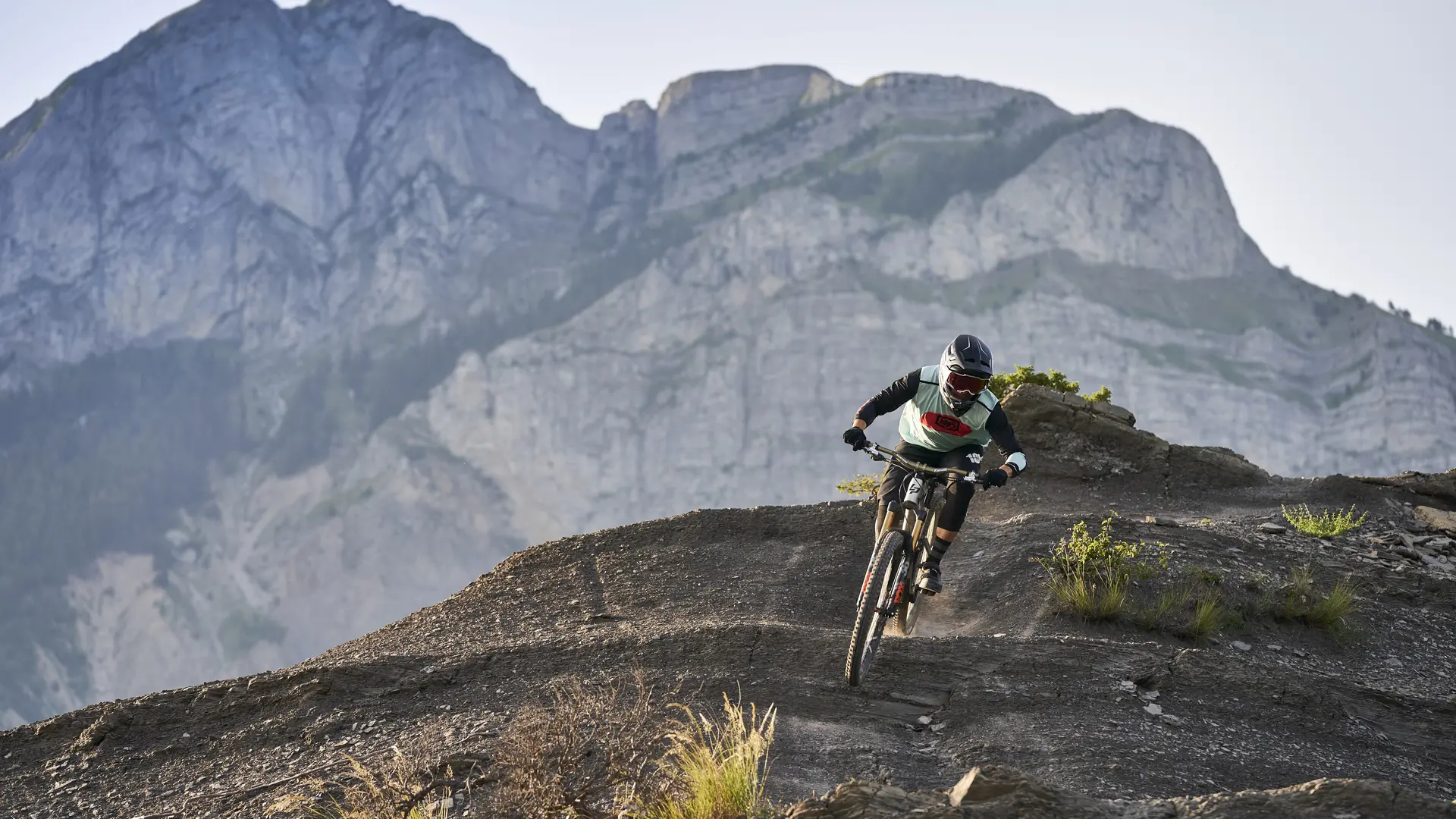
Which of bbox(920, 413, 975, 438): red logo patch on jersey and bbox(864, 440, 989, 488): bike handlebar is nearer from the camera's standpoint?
bbox(864, 440, 989, 488): bike handlebar

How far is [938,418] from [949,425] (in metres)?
0.10

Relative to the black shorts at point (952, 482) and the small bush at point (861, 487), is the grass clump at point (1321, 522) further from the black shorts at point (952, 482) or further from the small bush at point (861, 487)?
the black shorts at point (952, 482)

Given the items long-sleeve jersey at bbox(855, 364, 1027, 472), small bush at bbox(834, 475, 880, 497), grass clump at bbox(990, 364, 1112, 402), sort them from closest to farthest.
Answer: long-sleeve jersey at bbox(855, 364, 1027, 472) → small bush at bbox(834, 475, 880, 497) → grass clump at bbox(990, 364, 1112, 402)

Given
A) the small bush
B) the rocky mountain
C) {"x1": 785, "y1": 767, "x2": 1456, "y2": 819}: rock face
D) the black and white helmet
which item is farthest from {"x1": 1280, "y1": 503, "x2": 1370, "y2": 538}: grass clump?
the rocky mountain

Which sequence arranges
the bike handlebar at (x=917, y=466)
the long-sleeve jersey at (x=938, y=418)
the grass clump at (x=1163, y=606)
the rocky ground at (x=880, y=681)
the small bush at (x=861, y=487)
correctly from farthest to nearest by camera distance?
the small bush at (x=861, y=487) < the grass clump at (x=1163, y=606) < the long-sleeve jersey at (x=938, y=418) < the bike handlebar at (x=917, y=466) < the rocky ground at (x=880, y=681)

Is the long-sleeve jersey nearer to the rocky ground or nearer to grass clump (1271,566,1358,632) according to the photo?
the rocky ground

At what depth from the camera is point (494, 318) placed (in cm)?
13275

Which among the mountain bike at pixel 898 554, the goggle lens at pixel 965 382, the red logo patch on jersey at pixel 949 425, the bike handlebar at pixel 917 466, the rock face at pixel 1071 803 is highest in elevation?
the goggle lens at pixel 965 382

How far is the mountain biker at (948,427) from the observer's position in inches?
361

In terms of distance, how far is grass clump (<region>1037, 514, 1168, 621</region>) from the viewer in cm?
1098

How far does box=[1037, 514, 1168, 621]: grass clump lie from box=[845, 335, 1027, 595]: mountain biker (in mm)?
2233

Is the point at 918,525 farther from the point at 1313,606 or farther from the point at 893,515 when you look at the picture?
the point at 1313,606

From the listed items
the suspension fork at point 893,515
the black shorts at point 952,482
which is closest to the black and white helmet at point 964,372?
A: the black shorts at point 952,482

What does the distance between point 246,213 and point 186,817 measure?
146416 millimetres
